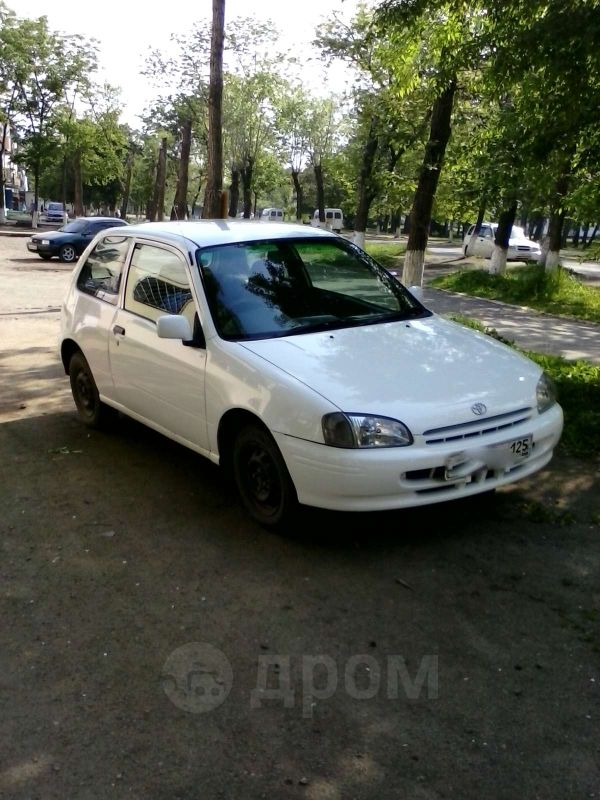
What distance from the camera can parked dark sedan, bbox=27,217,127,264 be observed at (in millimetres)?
25062

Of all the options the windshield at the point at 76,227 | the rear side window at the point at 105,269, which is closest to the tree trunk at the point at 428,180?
the rear side window at the point at 105,269

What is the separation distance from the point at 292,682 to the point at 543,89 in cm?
602

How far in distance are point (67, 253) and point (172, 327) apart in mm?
22155

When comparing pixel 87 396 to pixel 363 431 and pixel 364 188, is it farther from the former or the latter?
pixel 364 188

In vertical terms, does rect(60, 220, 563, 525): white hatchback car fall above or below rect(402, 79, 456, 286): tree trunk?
below

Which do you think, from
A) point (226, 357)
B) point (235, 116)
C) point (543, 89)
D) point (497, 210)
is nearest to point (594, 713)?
point (226, 357)

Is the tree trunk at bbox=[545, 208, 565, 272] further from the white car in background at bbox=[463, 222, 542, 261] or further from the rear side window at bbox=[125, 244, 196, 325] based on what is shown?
the rear side window at bbox=[125, 244, 196, 325]

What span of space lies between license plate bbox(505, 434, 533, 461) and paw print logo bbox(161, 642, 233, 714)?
195 centimetres

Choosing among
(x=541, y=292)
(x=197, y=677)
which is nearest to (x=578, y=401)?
(x=197, y=677)

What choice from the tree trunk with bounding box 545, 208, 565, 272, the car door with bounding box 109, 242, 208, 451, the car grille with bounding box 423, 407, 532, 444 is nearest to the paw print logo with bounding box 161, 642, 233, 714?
the car grille with bounding box 423, 407, 532, 444

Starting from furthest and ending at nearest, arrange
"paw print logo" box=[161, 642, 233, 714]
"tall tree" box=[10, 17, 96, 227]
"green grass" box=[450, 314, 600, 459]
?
1. "tall tree" box=[10, 17, 96, 227]
2. "green grass" box=[450, 314, 600, 459]
3. "paw print logo" box=[161, 642, 233, 714]

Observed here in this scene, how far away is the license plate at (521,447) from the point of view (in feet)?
14.4

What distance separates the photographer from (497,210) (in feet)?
58.4

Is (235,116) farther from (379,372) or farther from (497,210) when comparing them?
(379,372)
